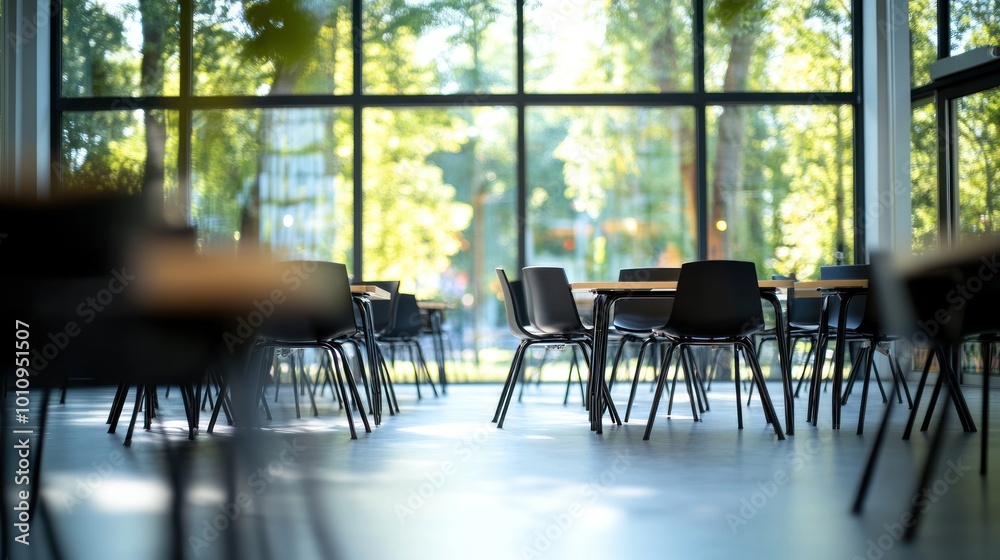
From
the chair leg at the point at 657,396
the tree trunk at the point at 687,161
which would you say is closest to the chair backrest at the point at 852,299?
the chair leg at the point at 657,396

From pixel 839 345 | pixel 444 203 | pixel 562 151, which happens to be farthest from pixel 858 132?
pixel 839 345

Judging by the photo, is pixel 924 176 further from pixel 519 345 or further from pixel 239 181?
pixel 239 181

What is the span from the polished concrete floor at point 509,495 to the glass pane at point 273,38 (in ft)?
4.21

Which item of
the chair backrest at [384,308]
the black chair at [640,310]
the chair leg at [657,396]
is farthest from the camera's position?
the chair backrest at [384,308]

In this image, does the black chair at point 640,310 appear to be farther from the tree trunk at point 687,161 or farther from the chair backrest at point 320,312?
the tree trunk at point 687,161

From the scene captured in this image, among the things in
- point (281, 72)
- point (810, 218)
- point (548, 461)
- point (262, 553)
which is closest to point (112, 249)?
point (262, 553)

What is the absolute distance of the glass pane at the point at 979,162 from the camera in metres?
6.44

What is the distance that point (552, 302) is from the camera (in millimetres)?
4605

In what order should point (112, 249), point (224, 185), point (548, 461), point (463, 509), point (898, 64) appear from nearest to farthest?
point (224, 185) → point (112, 249) → point (463, 509) → point (548, 461) → point (898, 64)

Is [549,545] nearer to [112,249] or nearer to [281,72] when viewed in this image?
[112,249]

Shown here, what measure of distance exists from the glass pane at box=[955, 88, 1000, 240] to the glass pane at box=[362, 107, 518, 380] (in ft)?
11.8

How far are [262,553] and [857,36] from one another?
7387 millimetres

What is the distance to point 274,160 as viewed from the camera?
3.04ft

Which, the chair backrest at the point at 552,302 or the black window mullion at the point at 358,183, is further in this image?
the black window mullion at the point at 358,183
